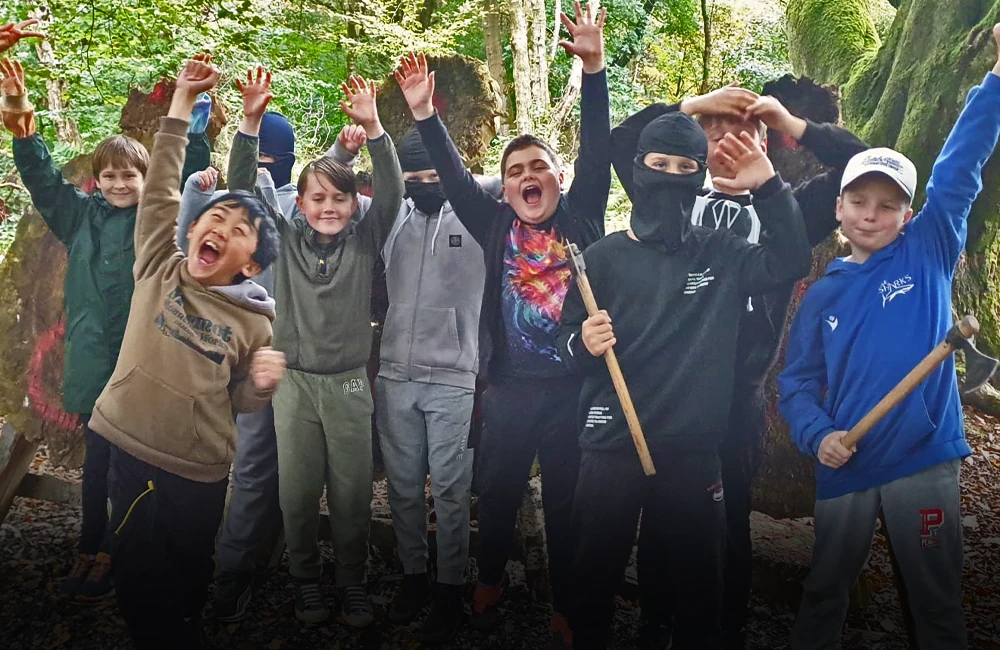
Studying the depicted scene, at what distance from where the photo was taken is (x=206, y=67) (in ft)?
10.0

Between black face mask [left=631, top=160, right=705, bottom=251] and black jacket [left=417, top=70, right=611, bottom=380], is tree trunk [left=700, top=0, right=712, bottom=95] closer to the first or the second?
black jacket [left=417, top=70, right=611, bottom=380]

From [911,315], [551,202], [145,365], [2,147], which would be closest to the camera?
[911,315]

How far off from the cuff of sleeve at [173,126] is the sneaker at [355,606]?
2016 mm

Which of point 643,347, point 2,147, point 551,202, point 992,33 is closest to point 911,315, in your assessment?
point 643,347

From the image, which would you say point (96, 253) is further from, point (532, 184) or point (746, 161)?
point (746, 161)

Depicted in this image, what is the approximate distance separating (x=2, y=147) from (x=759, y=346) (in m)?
3.78

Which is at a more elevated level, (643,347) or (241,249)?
(241,249)

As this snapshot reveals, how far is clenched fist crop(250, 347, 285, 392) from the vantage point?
3.04 metres

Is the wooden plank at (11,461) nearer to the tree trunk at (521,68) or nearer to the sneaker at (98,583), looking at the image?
the sneaker at (98,583)

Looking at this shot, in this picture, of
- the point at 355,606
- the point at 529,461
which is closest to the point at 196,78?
the point at 529,461

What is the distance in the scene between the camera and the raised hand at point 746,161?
103 inches

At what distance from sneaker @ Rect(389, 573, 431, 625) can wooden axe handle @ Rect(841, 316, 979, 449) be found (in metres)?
1.84

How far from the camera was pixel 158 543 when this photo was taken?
9.62ft

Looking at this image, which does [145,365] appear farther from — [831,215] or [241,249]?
[831,215]
